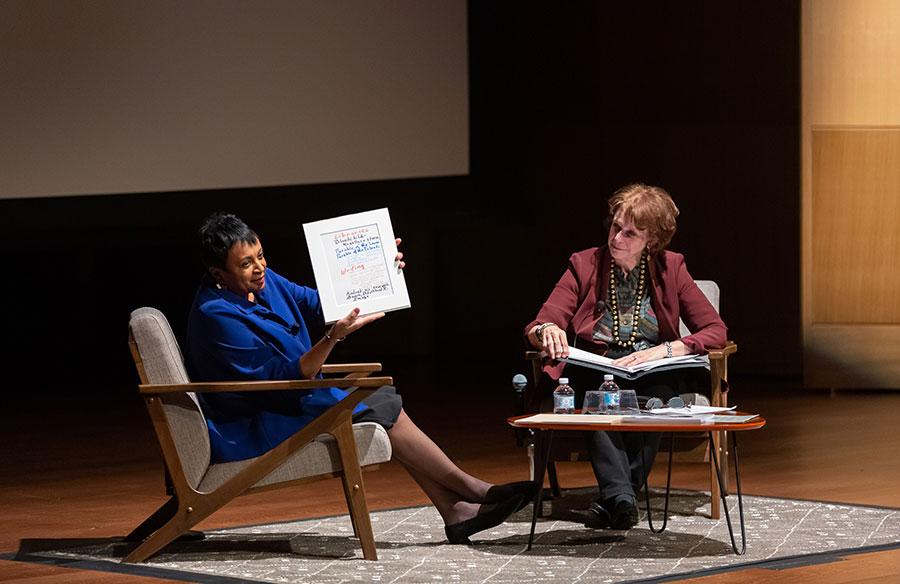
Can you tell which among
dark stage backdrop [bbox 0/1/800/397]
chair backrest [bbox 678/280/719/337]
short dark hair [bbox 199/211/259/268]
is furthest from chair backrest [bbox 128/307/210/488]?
dark stage backdrop [bbox 0/1/800/397]

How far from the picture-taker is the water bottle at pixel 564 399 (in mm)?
4441

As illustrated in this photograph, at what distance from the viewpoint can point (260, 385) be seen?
4.09m

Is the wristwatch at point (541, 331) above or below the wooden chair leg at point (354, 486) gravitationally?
above

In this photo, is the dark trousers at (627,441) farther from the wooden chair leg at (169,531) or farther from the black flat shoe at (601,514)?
the wooden chair leg at (169,531)

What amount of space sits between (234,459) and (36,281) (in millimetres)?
7090

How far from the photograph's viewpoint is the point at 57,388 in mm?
9438

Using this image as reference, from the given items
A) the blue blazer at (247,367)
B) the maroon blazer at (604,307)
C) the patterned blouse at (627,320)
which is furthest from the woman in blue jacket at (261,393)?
the patterned blouse at (627,320)

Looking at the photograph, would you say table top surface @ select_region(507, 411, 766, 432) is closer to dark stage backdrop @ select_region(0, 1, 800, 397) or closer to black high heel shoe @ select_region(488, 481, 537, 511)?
black high heel shoe @ select_region(488, 481, 537, 511)

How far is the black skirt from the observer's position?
168 inches

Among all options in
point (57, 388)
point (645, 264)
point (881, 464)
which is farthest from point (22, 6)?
point (881, 464)

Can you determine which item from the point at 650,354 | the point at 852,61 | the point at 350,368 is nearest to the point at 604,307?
the point at 650,354

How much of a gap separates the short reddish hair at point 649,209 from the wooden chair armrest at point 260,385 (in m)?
1.14

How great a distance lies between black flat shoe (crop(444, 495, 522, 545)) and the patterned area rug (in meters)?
0.05

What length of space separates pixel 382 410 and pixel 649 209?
1.13 meters
